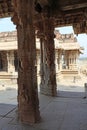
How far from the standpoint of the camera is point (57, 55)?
2112 centimetres

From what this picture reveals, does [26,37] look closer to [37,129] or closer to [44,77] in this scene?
[37,129]

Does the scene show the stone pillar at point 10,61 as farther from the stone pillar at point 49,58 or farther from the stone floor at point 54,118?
the stone floor at point 54,118

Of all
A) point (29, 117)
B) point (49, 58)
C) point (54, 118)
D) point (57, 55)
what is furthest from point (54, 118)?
point (57, 55)

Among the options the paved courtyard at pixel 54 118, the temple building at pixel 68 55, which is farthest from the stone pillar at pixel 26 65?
the temple building at pixel 68 55

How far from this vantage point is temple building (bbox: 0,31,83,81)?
1900cm

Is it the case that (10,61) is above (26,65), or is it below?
below

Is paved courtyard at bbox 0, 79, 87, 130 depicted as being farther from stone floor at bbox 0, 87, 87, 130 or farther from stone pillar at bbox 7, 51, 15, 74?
stone pillar at bbox 7, 51, 15, 74

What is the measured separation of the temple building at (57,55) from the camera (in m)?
19.0

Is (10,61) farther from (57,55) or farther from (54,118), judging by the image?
(54,118)

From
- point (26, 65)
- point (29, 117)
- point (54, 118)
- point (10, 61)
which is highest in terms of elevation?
point (26, 65)

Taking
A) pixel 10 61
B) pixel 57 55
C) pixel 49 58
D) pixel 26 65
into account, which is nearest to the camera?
pixel 26 65

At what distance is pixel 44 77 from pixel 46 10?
264 centimetres

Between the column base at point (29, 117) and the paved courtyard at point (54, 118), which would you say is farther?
the column base at point (29, 117)

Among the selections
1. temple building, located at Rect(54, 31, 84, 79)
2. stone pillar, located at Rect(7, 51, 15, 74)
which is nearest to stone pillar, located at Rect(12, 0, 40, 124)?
stone pillar, located at Rect(7, 51, 15, 74)
